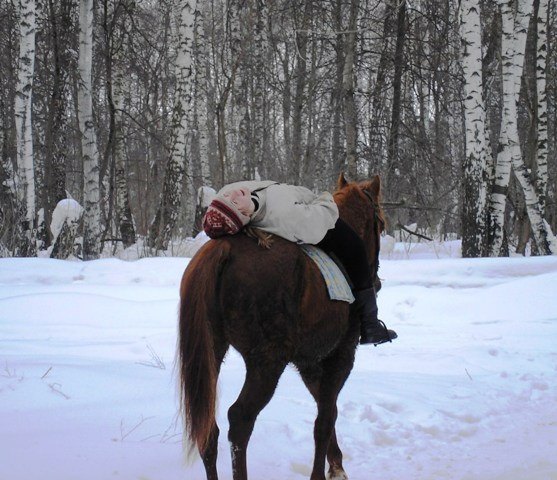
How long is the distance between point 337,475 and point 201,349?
1.12 m

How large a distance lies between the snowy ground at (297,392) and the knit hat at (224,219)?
120 centimetres

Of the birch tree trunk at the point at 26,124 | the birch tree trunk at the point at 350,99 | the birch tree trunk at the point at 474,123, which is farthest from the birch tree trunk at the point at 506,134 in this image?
the birch tree trunk at the point at 26,124

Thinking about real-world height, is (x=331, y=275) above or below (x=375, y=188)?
below

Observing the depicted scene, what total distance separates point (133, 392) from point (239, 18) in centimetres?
1214

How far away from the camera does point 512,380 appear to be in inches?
196

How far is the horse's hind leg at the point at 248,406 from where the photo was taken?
2.56 metres

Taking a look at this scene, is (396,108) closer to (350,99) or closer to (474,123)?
(350,99)

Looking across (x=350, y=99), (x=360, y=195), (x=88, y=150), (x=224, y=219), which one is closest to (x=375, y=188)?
(x=360, y=195)

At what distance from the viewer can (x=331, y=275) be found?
2.85 meters

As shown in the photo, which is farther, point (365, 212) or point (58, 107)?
point (58, 107)

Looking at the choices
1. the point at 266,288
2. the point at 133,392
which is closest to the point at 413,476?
the point at 266,288

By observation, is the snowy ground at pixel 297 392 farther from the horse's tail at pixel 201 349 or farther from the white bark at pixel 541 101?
the white bark at pixel 541 101

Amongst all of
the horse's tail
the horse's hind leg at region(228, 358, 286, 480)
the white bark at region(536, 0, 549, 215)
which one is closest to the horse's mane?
the horse's tail

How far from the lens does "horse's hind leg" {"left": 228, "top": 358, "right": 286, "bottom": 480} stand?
8.40 ft
